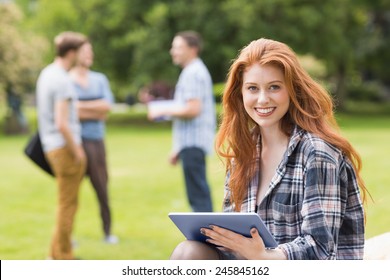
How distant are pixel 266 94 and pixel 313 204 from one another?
0.52 meters

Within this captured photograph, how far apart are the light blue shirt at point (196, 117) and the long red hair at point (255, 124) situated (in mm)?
3267

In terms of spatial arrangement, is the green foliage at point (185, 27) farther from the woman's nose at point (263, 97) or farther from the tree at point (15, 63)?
the woman's nose at point (263, 97)

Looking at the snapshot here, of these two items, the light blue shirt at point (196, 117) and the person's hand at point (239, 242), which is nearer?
the person's hand at point (239, 242)

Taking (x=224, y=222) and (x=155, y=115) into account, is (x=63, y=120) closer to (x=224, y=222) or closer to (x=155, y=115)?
(x=155, y=115)

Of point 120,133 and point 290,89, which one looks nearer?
point 290,89

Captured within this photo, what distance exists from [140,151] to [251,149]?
13.7 m

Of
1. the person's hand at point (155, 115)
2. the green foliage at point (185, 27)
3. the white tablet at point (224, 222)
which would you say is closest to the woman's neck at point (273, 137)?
the white tablet at point (224, 222)

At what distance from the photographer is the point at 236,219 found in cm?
268

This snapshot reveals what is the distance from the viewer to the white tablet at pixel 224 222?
8.76 ft

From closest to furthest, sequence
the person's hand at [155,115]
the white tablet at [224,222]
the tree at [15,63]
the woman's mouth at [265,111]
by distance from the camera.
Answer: the white tablet at [224,222], the woman's mouth at [265,111], the person's hand at [155,115], the tree at [15,63]

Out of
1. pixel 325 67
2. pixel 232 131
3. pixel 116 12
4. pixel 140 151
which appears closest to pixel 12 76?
pixel 116 12

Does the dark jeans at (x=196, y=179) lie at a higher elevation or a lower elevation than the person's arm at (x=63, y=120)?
lower

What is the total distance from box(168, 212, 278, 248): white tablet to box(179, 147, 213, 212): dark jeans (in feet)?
11.8
